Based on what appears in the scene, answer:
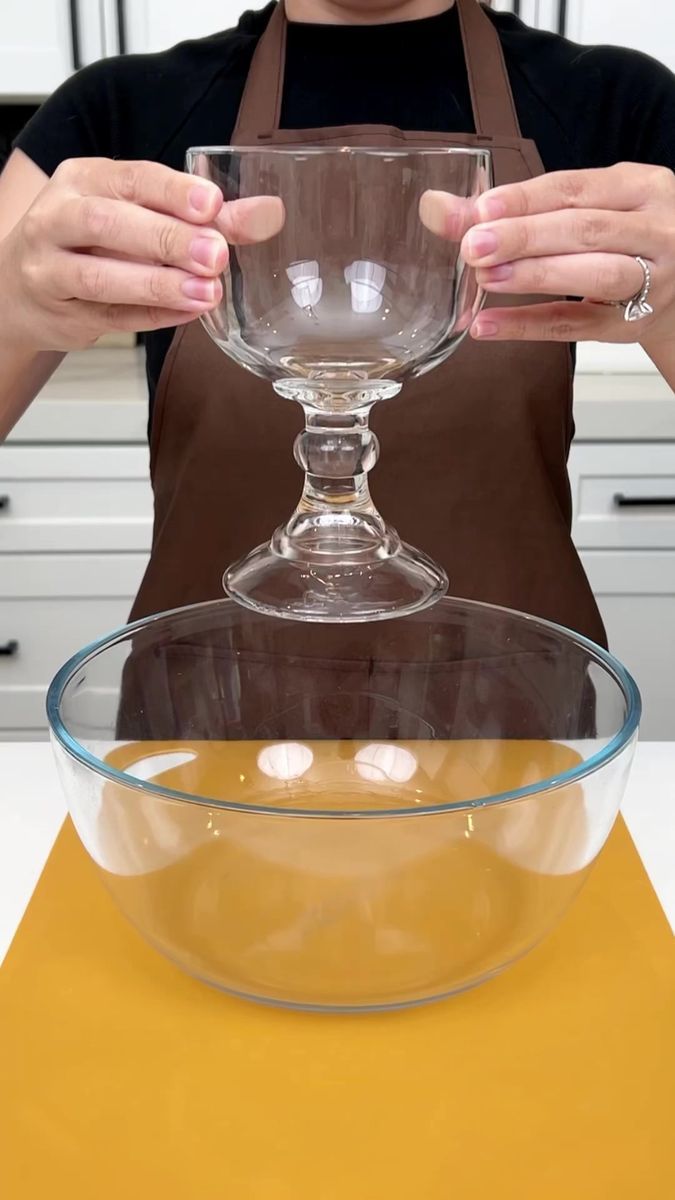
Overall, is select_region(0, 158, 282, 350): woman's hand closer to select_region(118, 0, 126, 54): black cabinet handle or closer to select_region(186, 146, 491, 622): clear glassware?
select_region(186, 146, 491, 622): clear glassware

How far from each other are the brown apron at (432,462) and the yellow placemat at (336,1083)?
46 centimetres

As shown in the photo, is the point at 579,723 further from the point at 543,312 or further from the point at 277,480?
the point at 277,480

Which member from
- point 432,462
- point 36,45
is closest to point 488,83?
point 432,462

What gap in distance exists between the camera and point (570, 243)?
1.76 ft

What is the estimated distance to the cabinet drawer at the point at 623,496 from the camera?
5.52ft

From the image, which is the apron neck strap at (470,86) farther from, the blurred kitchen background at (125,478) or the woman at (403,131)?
the blurred kitchen background at (125,478)

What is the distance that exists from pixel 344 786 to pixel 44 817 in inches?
6.7

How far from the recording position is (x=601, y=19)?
1831 mm

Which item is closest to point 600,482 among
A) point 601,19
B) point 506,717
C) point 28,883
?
point 601,19

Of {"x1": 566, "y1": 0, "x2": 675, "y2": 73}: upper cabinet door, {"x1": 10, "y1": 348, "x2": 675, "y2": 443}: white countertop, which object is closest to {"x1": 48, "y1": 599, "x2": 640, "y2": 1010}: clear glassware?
{"x1": 10, "y1": 348, "x2": 675, "y2": 443}: white countertop

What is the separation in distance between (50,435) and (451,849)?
1.29 metres

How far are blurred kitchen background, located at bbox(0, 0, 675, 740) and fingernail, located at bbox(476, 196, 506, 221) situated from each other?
1.19 m

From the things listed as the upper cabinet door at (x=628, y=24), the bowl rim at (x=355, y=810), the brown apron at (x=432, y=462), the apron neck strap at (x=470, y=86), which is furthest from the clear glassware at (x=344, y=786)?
the upper cabinet door at (x=628, y=24)

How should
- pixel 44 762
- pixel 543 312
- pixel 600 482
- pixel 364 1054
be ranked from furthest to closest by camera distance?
pixel 600 482
pixel 44 762
pixel 543 312
pixel 364 1054
